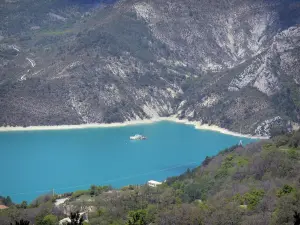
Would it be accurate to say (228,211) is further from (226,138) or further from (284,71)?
(284,71)

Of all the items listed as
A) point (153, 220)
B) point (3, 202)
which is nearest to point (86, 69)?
point (3, 202)

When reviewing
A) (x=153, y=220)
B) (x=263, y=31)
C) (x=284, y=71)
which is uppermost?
(x=263, y=31)

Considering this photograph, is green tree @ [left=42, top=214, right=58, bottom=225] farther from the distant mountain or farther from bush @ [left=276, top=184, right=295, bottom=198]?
the distant mountain

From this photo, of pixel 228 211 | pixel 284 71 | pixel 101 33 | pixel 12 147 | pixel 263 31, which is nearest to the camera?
pixel 228 211

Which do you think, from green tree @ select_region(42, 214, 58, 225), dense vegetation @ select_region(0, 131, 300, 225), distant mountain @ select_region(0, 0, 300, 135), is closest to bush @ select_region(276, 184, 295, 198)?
dense vegetation @ select_region(0, 131, 300, 225)

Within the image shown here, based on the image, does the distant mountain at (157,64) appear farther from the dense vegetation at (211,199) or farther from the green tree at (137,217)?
the green tree at (137,217)

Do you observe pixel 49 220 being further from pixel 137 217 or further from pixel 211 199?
pixel 211 199
